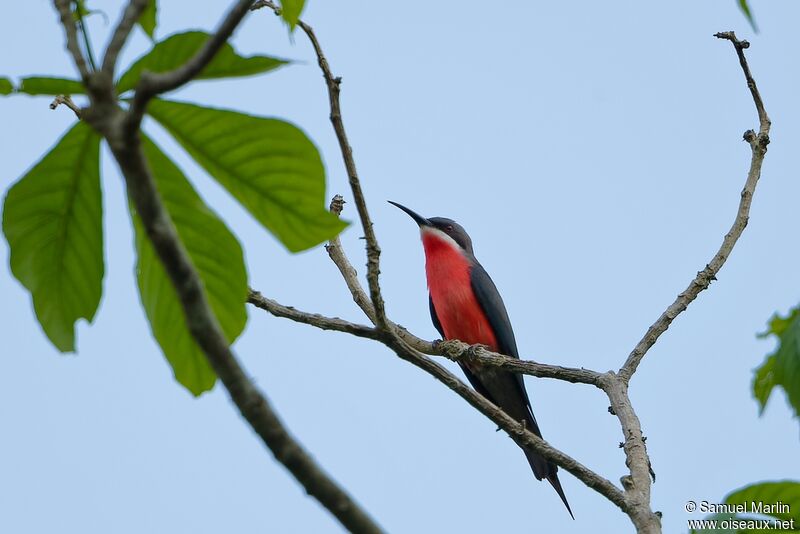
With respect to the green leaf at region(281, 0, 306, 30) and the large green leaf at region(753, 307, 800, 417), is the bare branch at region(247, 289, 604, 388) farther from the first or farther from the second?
the large green leaf at region(753, 307, 800, 417)

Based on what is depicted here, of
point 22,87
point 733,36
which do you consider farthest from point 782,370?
point 733,36

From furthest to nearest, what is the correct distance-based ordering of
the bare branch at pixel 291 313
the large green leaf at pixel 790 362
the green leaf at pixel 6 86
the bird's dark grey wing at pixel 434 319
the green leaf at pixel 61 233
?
the bird's dark grey wing at pixel 434 319 < the bare branch at pixel 291 313 < the green leaf at pixel 61 233 < the green leaf at pixel 6 86 < the large green leaf at pixel 790 362

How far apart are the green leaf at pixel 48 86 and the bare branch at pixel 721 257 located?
11.0ft

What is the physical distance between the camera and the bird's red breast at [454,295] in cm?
886

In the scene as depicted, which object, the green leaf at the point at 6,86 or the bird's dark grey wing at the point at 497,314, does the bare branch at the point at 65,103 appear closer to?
the green leaf at the point at 6,86

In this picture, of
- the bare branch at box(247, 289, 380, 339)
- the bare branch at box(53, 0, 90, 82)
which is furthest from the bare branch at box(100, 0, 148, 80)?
the bare branch at box(247, 289, 380, 339)

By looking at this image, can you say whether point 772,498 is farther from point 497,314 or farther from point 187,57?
point 497,314

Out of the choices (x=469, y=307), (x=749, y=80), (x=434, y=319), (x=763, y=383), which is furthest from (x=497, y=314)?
(x=763, y=383)

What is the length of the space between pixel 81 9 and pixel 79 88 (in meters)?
0.16

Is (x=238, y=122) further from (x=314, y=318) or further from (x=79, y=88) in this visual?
(x=314, y=318)

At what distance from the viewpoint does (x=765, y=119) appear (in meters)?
4.75

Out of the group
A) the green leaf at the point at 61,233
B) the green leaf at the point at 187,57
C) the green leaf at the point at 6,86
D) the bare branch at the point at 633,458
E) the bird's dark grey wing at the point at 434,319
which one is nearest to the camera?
the green leaf at the point at 187,57

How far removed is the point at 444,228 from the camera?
10.0 m

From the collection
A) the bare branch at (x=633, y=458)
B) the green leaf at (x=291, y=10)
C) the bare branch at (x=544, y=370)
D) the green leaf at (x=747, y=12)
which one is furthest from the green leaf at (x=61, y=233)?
the bare branch at (x=544, y=370)
